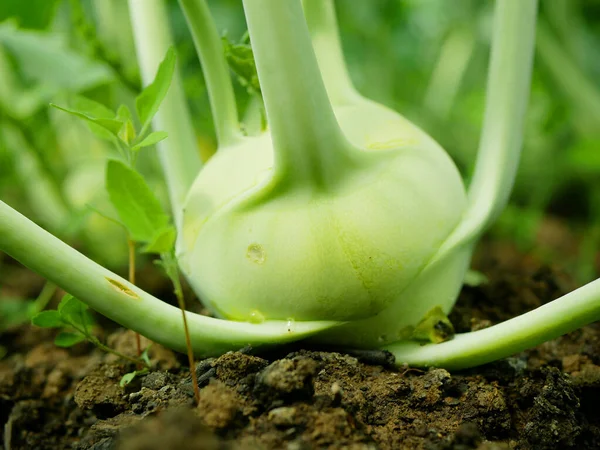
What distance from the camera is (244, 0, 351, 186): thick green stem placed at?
2.13 ft

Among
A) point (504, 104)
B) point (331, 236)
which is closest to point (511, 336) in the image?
point (331, 236)

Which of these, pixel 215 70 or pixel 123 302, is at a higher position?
pixel 215 70

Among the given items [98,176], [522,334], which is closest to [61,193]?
[98,176]

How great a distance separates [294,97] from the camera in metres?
0.68

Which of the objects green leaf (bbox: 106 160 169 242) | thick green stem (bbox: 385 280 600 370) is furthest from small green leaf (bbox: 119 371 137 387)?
thick green stem (bbox: 385 280 600 370)

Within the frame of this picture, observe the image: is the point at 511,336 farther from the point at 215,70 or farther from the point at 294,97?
the point at 215,70

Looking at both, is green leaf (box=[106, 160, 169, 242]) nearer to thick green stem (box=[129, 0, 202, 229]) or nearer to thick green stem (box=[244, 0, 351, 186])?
thick green stem (box=[244, 0, 351, 186])

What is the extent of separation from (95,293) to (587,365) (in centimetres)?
66

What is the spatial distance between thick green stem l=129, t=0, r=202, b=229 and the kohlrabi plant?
0.05 m

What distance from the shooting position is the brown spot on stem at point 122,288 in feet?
2.28

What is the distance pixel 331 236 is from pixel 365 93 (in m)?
1.73

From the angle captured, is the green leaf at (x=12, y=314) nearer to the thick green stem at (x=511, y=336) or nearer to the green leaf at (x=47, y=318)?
the green leaf at (x=47, y=318)

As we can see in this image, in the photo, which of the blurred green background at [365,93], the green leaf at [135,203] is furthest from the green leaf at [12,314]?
the green leaf at [135,203]

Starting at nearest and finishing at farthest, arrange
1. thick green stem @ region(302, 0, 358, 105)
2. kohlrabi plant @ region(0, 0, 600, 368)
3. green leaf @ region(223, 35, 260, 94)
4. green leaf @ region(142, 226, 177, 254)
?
green leaf @ region(142, 226, 177, 254)
kohlrabi plant @ region(0, 0, 600, 368)
green leaf @ region(223, 35, 260, 94)
thick green stem @ region(302, 0, 358, 105)
